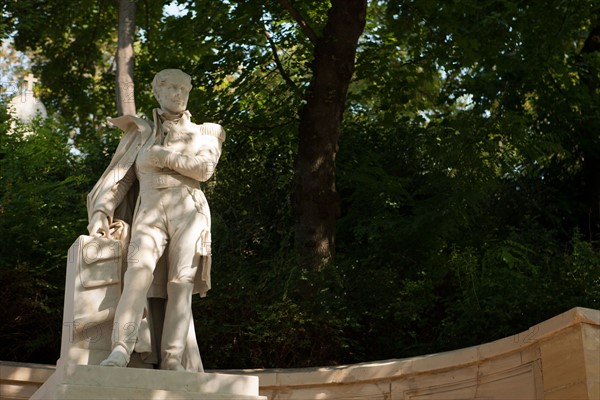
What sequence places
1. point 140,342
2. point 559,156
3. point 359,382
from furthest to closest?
point 559,156 < point 359,382 < point 140,342

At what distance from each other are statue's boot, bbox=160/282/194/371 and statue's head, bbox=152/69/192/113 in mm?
1372

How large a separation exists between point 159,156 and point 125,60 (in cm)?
717

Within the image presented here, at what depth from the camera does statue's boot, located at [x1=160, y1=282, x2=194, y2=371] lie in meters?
7.16

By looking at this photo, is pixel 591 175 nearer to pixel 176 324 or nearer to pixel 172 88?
pixel 172 88

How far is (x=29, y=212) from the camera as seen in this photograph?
11.3m

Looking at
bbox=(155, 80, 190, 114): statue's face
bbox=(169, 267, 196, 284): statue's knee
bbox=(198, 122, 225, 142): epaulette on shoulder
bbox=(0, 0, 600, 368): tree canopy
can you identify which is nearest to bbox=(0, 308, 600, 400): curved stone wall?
bbox=(0, 0, 600, 368): tree canopy

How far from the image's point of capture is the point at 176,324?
286 inches

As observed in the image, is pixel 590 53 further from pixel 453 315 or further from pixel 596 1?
pixel 453 315

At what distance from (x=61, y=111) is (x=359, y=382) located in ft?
34.0

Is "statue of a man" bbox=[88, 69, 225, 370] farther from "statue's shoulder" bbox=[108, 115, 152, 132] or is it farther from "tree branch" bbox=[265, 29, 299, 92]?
"tree branch" bbox=[265, 29, 299, 92]

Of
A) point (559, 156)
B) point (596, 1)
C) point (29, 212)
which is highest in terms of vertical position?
point (596, 1)

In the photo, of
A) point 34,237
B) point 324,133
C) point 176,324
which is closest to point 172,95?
point 176,324

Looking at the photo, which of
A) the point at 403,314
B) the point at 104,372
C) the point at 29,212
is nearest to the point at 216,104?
the point at 29,212

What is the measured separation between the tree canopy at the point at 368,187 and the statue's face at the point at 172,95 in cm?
306
